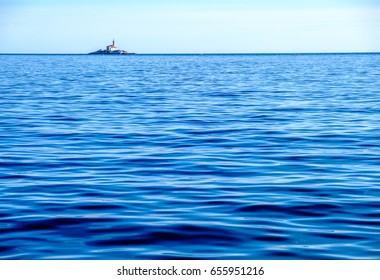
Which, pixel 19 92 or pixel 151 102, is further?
pixel 19 92

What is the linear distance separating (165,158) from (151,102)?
16021 millimetres

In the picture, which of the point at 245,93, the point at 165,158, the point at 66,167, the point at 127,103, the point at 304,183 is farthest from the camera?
the point at 245,93

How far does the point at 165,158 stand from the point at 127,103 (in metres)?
15.5

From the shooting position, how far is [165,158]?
15203 mm

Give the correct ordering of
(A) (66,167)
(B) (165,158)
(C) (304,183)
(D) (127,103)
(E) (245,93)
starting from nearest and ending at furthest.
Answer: (C) (304,183) < (A) (66,167) < (B) (165,158) < (D) (127,103) < (E) (245,93)

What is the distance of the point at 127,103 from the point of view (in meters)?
30.5

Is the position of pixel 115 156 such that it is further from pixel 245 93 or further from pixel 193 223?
pixel 245 93

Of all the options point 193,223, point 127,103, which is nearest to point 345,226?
point 193,223
